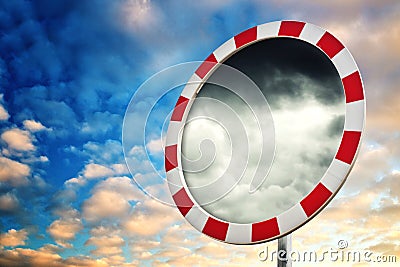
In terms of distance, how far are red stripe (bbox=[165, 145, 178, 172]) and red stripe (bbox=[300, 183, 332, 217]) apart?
774mm

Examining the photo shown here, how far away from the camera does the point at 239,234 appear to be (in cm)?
206

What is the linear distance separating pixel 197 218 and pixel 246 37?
A: 1.04m

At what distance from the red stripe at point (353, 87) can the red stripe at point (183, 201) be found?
0.92 meters

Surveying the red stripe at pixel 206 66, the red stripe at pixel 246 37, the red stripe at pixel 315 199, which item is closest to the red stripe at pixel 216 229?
the red stripe at pixel 315 199

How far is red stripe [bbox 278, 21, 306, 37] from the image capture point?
7.57 feet

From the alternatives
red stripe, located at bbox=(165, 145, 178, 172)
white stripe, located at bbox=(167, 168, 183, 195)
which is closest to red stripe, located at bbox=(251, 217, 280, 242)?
white stripe, located at bbox=(167, 168, 183, 195)

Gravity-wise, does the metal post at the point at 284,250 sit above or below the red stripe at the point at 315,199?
below

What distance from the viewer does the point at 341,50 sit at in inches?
84.4

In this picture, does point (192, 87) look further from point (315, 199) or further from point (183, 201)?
point (315, 199)

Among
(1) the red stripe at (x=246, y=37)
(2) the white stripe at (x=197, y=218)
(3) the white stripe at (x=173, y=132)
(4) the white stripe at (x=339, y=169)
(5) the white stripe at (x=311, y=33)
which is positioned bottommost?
(2) the white stripe at (x=197, y=218)

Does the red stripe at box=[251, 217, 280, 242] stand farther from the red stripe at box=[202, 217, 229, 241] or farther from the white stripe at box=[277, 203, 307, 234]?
the red stripe at box=[202, 217, 229, 241]

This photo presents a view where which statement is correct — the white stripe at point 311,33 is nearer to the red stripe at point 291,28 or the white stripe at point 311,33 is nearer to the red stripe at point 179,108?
the red stripe at point 291,28

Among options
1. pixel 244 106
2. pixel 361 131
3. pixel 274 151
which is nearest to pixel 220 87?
pixel 244 106

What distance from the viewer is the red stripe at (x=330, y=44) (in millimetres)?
2154
